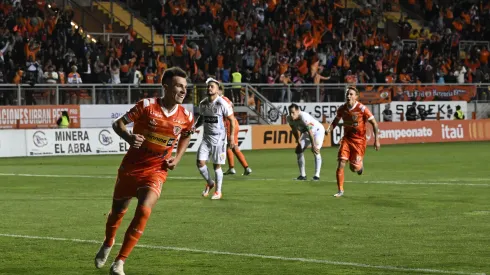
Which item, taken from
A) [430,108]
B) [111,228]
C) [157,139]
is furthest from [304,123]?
[430,108]

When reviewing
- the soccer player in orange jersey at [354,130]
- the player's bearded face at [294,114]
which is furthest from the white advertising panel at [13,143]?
the soccer player in orange jersey at [354,130]

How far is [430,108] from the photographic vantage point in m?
46.1

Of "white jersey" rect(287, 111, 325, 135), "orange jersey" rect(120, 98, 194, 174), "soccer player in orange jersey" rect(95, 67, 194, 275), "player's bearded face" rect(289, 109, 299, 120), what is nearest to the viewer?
"soccer player in orange jersey" rect(95, 67, 194, 275)

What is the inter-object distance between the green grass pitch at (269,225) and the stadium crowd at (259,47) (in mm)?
11704

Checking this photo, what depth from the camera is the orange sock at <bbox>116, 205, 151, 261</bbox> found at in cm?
965

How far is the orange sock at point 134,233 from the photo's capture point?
31.7 ft

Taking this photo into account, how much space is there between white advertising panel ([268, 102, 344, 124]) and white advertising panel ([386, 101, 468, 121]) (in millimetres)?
2916

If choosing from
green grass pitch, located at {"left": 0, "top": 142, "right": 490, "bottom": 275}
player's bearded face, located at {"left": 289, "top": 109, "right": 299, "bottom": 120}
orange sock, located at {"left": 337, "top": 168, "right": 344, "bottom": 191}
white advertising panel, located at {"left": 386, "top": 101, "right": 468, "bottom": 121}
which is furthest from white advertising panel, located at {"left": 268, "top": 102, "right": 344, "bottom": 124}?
orange sock, located at {"left": 337, "top": 168, "right": 344, "bottom": 191}

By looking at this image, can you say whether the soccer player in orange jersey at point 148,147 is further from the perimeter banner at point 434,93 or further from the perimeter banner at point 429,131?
the perimeter banner at point 434,93

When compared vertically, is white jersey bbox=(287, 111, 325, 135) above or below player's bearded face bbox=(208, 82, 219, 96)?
below

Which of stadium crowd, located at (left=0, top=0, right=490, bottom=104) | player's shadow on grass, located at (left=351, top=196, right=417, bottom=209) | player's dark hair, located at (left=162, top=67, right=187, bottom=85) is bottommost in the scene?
player's shadow on grass, located at (left=351, top=196, right=417, bottom=209)

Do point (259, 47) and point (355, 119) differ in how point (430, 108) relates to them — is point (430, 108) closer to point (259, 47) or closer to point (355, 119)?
point (259, 47)

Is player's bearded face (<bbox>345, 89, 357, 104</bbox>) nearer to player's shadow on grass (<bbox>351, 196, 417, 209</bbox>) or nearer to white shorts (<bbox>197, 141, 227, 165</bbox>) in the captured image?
player's shadow on grass (<bbox>351, 196, 417, 209</bbox>)

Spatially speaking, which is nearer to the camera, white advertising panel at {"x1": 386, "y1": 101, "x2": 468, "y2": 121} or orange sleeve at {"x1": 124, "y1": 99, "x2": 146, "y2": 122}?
orange sleeve at {"x1": 124, "y1": 99, "x2": 146, "y2": 122}
